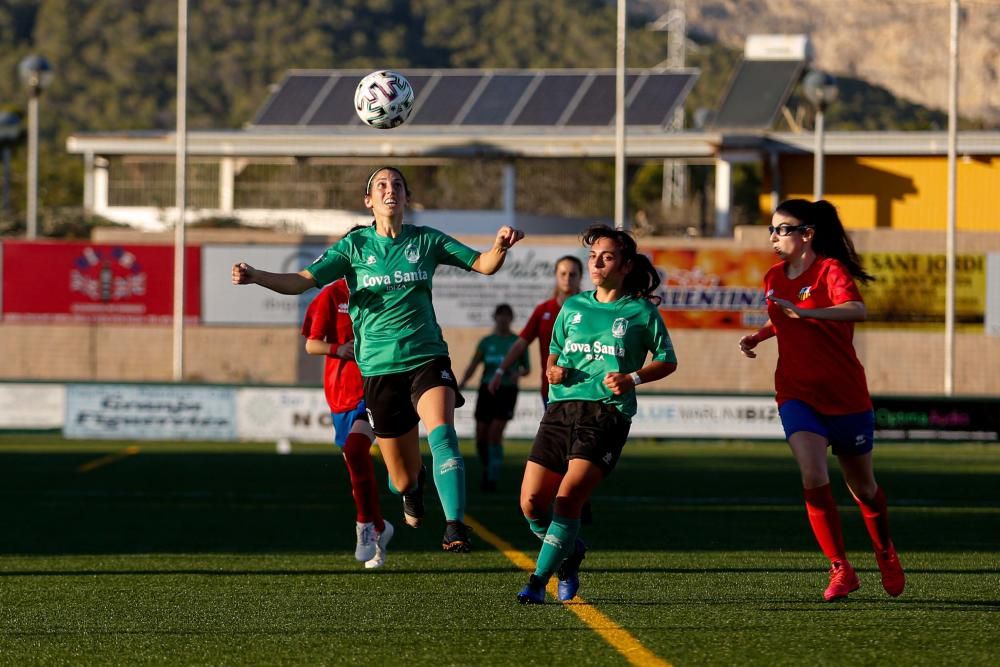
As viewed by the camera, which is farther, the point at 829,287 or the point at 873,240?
the point at 873,240

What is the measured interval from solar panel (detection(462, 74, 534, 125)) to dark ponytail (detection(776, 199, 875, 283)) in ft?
119

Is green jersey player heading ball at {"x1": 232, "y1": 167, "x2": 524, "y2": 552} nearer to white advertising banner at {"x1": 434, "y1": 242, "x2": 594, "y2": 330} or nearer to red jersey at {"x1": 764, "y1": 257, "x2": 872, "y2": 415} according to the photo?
red jersey at {"x1": 764, "y1": 257, "x2": 872, "y2": 415}

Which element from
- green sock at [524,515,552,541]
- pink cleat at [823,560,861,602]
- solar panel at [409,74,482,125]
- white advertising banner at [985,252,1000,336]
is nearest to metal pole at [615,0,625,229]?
white advertising banner at [985,252,1000,336]

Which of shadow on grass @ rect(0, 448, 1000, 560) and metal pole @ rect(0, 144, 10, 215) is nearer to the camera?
shadow on grass @ rect(0, 448, 1000, 560)

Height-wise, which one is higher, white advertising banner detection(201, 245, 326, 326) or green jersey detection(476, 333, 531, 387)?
white advertising banner detection(201, 245, 326, 326)

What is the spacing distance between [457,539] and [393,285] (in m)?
1.51

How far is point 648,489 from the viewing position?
19188mm

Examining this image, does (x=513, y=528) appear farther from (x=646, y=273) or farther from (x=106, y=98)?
(x=106, y=98)

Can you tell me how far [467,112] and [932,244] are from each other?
45.8 ft

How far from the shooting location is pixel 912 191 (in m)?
42.3

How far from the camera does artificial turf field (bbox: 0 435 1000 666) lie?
7.38 metres

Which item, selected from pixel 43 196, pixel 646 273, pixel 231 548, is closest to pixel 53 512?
pixel 231 548

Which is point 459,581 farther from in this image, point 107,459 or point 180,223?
point 180,223

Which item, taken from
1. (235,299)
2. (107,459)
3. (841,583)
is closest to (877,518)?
(841,583)
